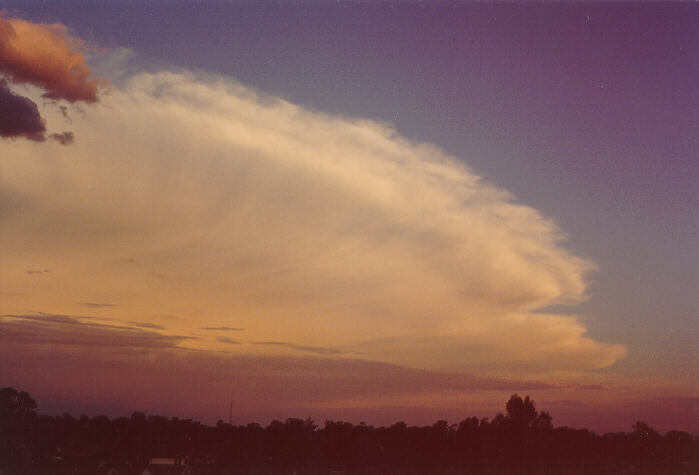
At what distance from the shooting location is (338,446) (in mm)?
143750

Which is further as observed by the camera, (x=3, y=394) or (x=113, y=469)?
(x=3, y=394)

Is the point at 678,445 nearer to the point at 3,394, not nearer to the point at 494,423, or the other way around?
the point at 494,423

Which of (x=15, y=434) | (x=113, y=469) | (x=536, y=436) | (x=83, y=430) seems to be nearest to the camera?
(x=113, y=469)

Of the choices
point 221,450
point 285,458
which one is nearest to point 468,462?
point 285,458

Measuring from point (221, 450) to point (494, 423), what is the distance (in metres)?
58.4

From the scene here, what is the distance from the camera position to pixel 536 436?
149 metres

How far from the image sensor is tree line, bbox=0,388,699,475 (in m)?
116

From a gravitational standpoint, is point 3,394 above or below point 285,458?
above

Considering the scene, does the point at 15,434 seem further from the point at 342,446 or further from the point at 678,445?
the point at 678,445

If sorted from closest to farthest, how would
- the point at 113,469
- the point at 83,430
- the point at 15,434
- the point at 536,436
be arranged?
1. the point at 113,469
2. the point at 15,434
3. the point at 83,430
4. the point at 536,436

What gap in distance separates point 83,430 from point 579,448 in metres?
98.5

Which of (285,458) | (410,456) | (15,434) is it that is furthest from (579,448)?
(15,434)

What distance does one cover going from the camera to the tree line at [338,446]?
115500 mm

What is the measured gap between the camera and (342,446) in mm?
144250
